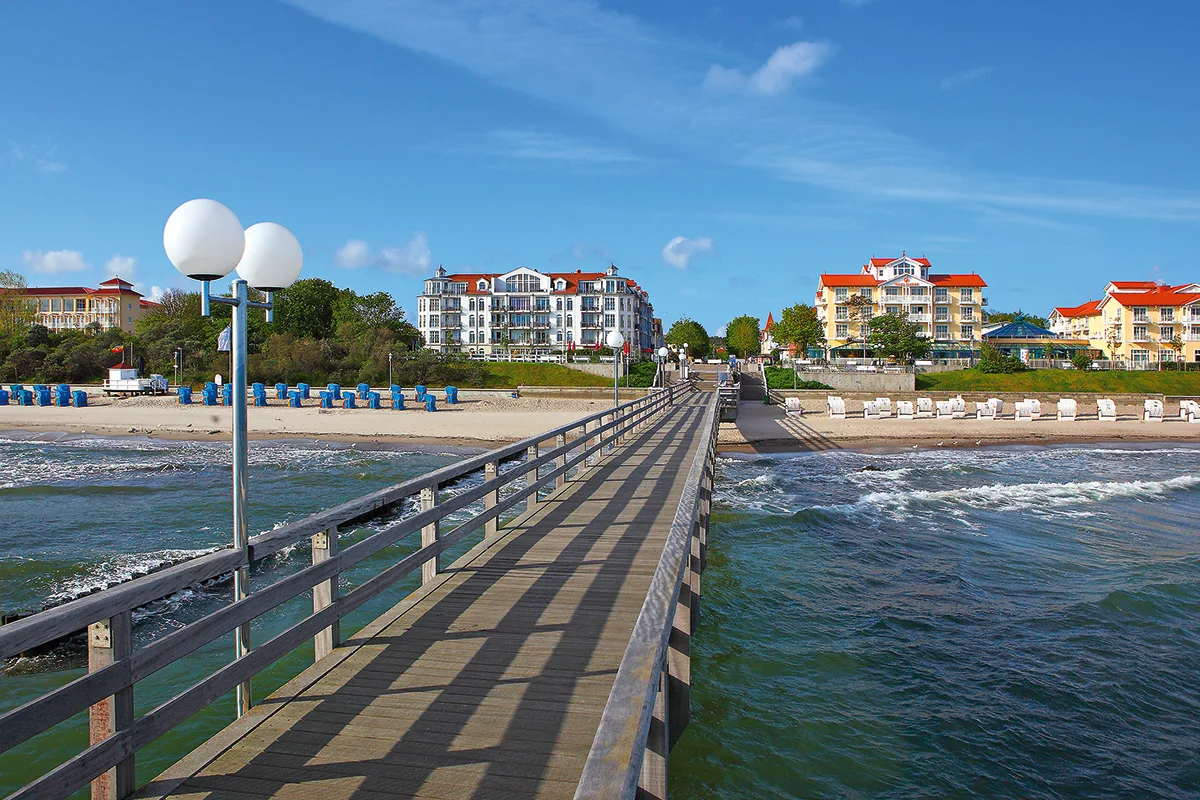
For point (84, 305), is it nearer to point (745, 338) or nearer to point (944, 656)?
point (745, 338)

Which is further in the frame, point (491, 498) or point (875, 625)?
point (875, 625)

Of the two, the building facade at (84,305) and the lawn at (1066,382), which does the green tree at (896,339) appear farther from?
the building facade at (84,305)

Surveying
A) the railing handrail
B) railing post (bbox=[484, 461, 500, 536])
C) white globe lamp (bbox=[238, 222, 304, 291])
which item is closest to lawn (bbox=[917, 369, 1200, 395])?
railing post (bbox=[484, 461, 500, 536])

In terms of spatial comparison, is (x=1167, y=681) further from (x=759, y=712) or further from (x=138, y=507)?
(x=138, y=507)

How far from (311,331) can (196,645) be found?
305ft

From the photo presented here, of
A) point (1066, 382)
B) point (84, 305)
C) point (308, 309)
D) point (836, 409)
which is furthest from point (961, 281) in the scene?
point (84, 305)

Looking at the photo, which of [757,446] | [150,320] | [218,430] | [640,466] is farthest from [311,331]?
[640,466]

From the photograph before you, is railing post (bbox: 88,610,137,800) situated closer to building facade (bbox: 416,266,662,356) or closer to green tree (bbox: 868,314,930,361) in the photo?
green tree (bbox: 868,314,930,361)

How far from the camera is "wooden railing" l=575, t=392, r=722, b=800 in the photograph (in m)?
2.24

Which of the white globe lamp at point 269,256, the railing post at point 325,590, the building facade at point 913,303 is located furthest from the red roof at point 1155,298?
the railing post at point 325,590

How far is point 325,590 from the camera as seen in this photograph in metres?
Answer: 5.20

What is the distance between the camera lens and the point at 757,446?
109 ft

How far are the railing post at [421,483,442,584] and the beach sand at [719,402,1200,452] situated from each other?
1036 inches

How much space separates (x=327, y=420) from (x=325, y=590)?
3759cm
